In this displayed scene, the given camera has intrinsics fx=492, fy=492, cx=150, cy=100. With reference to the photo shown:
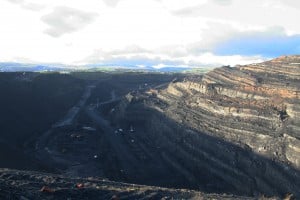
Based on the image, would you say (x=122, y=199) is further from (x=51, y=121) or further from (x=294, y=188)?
(x=51, y=121)

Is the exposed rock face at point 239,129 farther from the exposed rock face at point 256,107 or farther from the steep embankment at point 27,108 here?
the steep embankment at point 27,108

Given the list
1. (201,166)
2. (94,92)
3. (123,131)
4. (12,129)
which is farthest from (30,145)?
(94,92)

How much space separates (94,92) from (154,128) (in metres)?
54.0

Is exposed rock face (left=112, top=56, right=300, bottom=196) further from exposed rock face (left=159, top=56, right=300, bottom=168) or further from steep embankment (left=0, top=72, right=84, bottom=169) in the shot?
steep embankment (left=0, top=72, right=84, bottom=169)

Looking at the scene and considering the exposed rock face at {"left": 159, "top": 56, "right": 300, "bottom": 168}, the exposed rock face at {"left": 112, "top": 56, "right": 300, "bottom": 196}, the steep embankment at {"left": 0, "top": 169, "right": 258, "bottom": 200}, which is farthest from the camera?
the exposed rock face at {"left": 159, "top": 56, "right": 300, "bottom": 168}

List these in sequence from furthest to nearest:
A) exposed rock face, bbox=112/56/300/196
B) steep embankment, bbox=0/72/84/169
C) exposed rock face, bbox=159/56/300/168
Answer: steep embankment, bbox=0/72/84/169 < exposed rock face, bbox=159/56/300/168 < exposed rock face, bbox=112/56/300/196

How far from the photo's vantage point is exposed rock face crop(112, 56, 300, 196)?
56812 mm

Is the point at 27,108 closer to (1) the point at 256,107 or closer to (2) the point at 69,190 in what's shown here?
(1) the point at 256,107

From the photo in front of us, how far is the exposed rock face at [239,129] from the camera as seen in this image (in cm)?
5681

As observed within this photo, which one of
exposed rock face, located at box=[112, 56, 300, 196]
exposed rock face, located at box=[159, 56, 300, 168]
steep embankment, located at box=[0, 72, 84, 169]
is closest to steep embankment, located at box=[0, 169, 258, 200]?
exposed rock face, located at box=[112, 56, 300, 196]

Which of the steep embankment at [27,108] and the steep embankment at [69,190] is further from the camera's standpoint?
the steep embankment at [27,108]

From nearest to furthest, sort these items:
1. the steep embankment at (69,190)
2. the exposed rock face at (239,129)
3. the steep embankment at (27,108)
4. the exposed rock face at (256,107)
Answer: the steep embankment at (69,190)
the exposed rock face at (239,129)
the exposed rock face at (256,107)
the steep embankment at (27,108)

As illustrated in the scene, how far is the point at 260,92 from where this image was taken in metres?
80.1

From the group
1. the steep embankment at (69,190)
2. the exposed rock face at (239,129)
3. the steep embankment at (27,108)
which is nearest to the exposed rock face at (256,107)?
the exposed rock face at (239,129)
